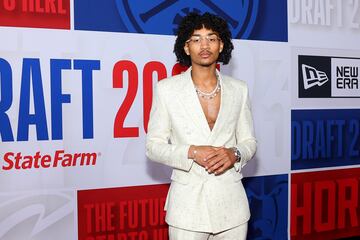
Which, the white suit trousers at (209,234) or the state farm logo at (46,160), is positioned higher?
the state farm logo at (46,160)

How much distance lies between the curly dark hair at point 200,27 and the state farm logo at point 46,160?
2.85 ft

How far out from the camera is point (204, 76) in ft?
5.65

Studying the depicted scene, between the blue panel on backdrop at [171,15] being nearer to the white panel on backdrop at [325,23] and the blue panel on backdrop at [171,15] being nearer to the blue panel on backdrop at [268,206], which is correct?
the white panel on backdrop at [325,23]

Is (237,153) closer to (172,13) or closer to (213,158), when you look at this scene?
(213,158)

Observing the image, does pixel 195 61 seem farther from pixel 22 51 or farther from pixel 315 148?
pixel 315 148

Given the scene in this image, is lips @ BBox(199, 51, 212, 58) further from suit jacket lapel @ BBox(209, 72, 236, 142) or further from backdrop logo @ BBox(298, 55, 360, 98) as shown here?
backdrop logo @ BBox(298, 55, 360, 98)

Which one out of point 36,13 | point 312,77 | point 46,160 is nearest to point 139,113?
point 46,160

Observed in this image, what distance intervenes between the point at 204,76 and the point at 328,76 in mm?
1617

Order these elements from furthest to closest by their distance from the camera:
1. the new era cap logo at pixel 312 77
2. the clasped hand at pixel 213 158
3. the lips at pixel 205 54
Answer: the new era cap logo at pixel 312 77
the lips at pixel 205 54
the clasped hand at pixel 213 158

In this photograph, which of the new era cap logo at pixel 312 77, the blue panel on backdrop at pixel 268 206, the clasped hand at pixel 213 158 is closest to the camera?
the clasped hand at pixel 213 158

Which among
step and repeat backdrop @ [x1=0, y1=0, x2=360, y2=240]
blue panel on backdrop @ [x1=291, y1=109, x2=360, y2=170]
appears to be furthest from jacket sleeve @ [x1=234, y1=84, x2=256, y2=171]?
blue panel on backdrop @ [x1=291, y1=109, x2=360, y2=170]

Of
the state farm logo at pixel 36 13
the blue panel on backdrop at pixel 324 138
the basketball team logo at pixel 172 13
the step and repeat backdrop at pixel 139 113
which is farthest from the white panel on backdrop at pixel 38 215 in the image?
the blue panel on backdrop at pixel 324 138

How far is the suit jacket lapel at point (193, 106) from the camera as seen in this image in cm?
163

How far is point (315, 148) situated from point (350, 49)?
2.52 feet
